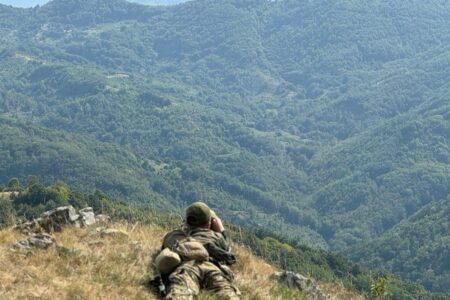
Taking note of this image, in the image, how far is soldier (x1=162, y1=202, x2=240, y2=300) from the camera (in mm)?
9596

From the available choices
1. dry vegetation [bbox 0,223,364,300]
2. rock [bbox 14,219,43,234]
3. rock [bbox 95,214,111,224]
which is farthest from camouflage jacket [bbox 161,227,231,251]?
rock [bbox 95,214,111,224]

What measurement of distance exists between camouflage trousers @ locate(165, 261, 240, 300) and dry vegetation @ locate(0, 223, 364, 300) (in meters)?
0.28

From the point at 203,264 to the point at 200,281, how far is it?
39 centimetres

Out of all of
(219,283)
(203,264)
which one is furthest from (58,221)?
(219,283)

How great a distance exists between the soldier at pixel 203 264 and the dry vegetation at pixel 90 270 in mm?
366

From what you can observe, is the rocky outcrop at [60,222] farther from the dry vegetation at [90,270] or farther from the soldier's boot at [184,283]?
the soldier's boot at [184,283]

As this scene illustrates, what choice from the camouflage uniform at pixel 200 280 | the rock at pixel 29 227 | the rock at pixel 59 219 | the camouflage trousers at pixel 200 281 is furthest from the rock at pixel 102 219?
the camouflage trousers at pixel 200 281

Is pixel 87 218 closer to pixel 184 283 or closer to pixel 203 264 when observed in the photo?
pixel 203 264

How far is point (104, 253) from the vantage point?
37.4ft

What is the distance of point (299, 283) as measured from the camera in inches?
501

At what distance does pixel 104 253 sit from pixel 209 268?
2.16m

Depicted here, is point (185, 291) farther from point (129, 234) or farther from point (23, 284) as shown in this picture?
point (129, 234)

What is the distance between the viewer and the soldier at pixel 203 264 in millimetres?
9596

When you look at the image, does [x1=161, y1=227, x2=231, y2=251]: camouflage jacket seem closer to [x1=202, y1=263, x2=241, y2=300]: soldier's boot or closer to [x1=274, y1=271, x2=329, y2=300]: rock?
[x1=202, y1=263, x2=241, y2=300]: soldier's boot
